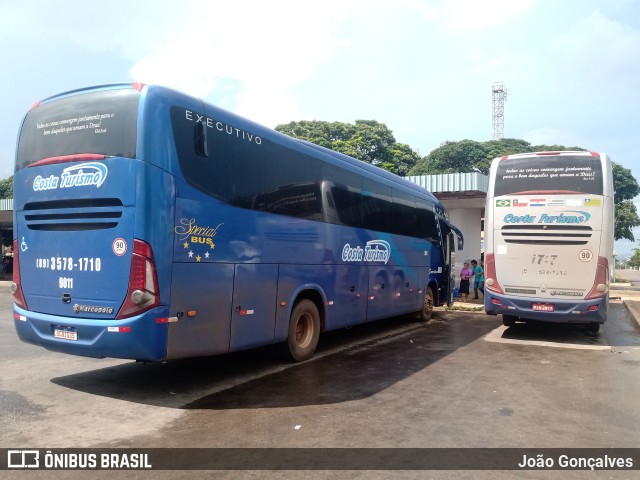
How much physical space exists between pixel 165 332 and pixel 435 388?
146 inches

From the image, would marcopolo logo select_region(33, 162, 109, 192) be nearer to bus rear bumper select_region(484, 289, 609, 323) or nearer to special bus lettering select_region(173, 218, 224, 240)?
special bus lettering select_region(173, 218, 224, 240)

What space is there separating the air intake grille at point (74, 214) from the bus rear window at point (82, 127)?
58cm

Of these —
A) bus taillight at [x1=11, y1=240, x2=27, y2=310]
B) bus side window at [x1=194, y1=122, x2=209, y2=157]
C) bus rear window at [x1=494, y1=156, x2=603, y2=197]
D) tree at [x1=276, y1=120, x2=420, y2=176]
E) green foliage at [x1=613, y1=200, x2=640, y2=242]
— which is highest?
tree at [x1=276, y1=120, x2=420, y2=176]

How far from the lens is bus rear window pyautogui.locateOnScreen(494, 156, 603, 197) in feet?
35.3

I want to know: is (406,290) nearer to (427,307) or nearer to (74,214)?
(427,307)

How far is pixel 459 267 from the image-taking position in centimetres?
2308

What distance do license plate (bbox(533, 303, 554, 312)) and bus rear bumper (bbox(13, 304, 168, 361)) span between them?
326 inches

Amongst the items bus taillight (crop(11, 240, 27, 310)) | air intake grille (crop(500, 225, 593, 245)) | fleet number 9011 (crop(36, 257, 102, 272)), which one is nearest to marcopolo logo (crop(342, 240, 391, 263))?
air intake grille (crop(500, 225, 593, 245))

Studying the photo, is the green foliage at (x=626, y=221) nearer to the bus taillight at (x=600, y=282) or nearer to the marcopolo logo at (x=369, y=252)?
the bus taillight at (x=600, y=282)

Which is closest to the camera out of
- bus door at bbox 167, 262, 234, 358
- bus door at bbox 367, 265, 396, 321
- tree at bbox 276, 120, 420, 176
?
bus door at bbox 167, 262, 234, 358

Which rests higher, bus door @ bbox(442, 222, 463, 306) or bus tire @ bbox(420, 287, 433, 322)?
bus door @ bbox(442, 222, 463, 306)

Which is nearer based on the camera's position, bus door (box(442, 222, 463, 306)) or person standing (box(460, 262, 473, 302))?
bus door (box(442, 222, 463, 306))

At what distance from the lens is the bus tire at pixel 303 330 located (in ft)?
26.5

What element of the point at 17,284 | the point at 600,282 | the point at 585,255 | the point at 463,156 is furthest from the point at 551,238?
the point at 463,156
